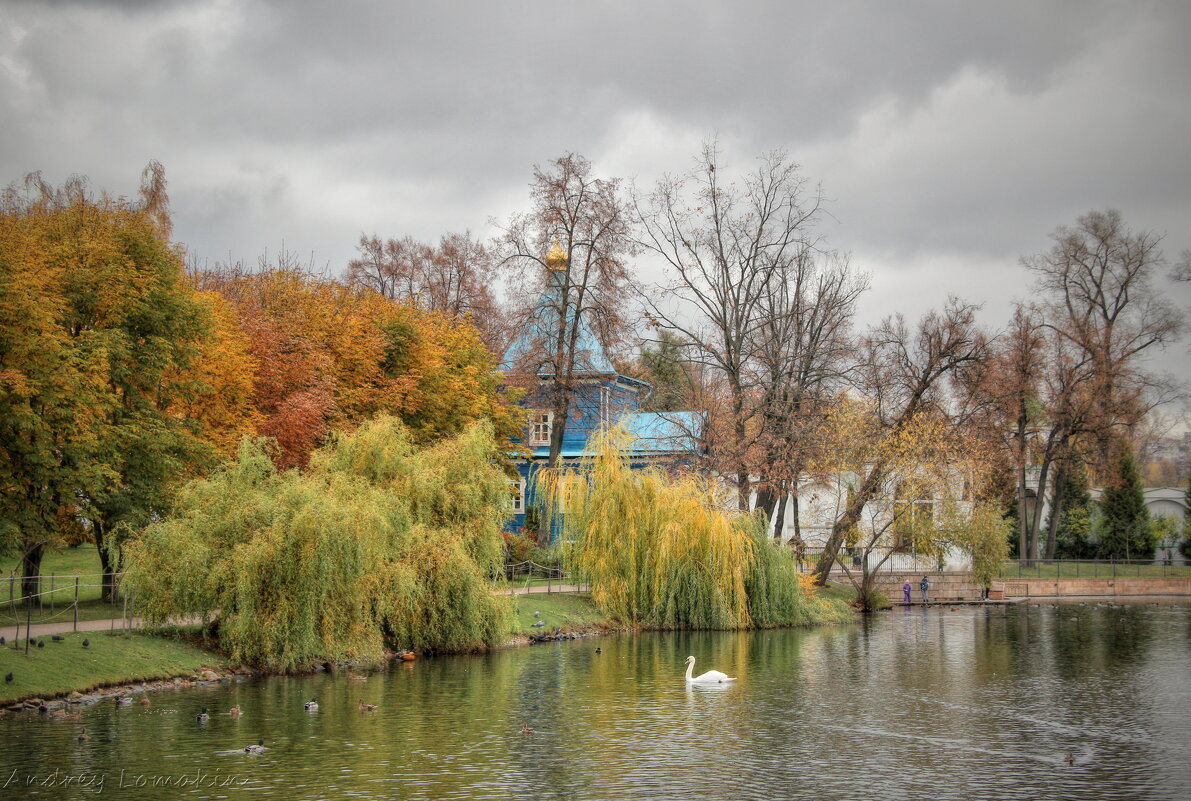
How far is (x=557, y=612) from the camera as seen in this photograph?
3575 centimetres

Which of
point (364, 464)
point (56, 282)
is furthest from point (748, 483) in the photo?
point (56, 282)

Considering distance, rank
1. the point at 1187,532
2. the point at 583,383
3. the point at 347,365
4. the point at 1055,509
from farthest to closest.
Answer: the point at 1187,532 < the point at 1055,509 < the point at 583,383 < the point at 347,365

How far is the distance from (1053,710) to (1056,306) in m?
42.9

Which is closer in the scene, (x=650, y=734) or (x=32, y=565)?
(x=650, y=734)

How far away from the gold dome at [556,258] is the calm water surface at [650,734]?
22074 millimetres

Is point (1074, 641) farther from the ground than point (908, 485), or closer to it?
closer to it

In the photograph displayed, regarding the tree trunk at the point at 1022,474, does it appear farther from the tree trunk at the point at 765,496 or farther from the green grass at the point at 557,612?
the green grass at the point at 557,612

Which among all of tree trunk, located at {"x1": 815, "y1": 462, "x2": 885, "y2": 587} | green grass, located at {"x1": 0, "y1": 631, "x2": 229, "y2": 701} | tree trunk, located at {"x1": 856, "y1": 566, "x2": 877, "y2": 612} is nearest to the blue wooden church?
tree trunk, located at {"x1": 815, "y1": 462, "x2": 885, "y2": 587}

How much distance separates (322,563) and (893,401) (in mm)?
31773

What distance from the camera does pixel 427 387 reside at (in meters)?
45.6

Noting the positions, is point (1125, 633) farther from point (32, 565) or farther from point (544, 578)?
point (32, 565)

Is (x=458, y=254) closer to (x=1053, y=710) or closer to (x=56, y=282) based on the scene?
(x=56, y=282)

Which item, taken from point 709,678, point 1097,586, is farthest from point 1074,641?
point 1097,586

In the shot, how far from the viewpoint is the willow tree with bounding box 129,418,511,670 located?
24.7m
